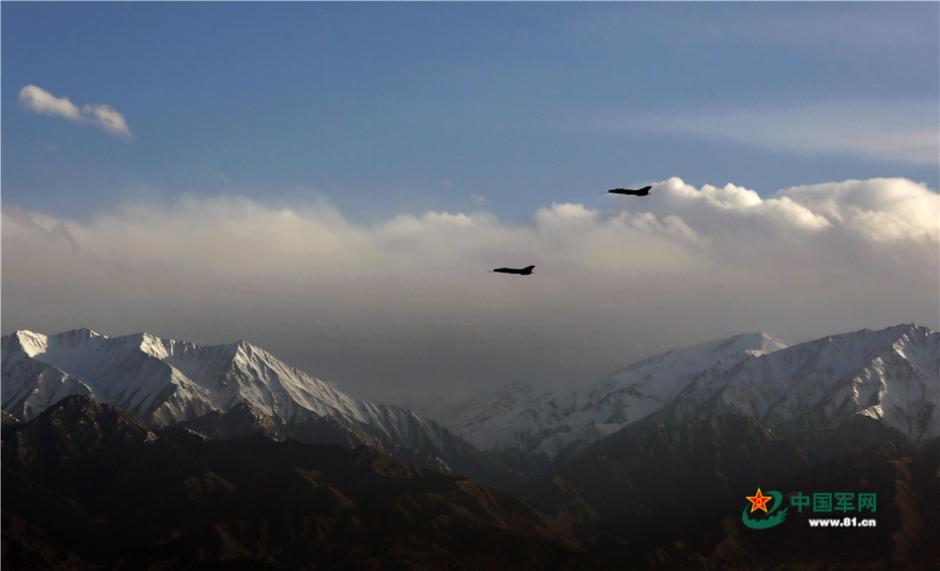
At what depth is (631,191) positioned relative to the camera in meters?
182

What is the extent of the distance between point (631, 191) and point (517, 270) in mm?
18735

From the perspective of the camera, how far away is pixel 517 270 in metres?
185
